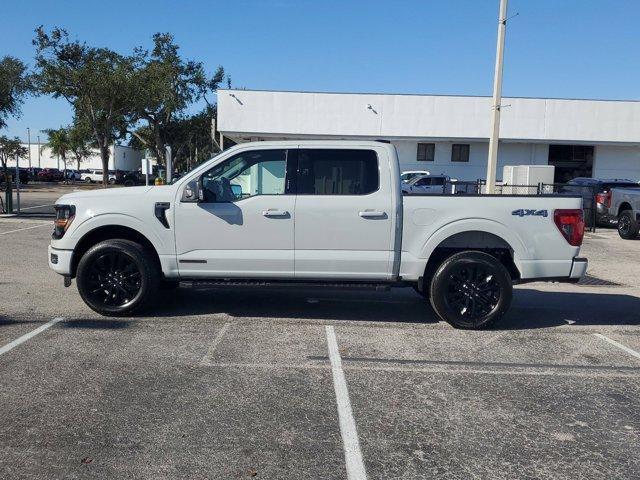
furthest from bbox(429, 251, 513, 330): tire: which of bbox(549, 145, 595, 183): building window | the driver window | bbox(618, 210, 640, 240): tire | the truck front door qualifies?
bbox(549, 145, 595, 183): building window

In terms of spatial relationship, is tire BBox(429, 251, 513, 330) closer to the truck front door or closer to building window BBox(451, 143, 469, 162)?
the truck front door

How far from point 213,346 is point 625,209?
1564cm

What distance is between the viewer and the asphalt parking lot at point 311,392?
144 inches

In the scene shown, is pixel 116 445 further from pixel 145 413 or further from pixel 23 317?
pixel 23 317

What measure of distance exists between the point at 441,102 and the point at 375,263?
29.9m

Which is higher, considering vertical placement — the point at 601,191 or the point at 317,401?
the point at 601,191

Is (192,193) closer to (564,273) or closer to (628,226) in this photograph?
(564,273)

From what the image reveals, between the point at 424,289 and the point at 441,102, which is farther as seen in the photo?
the point at 441,102

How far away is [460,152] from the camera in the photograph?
37.1 meters

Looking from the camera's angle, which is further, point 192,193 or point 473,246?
point 473,246

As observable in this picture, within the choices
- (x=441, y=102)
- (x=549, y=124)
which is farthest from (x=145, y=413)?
(x=549, y=124)

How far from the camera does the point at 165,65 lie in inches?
1897

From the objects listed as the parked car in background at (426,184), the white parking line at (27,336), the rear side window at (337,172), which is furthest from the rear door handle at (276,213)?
the parked car in background at (426,184)

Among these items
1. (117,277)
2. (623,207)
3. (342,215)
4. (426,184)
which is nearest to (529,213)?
(342,215)
